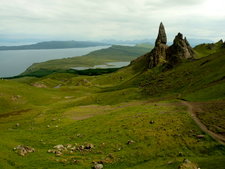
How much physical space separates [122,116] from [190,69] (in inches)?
2461

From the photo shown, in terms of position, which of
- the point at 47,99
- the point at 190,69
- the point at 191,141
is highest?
the point at 190,69

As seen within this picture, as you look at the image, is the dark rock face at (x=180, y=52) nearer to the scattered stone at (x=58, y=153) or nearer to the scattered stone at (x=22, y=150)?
the scattered stone at (x=58, y=153)

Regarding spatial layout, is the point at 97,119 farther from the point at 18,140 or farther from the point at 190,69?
the point at 190,69

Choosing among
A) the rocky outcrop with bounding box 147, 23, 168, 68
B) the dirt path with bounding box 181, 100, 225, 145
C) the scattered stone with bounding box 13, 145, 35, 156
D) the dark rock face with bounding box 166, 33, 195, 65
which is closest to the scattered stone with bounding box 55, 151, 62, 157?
the scattered stone with bounding box 13, 145, 35, 156

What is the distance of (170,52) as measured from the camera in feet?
570

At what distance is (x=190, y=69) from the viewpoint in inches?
4171

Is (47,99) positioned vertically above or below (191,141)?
below

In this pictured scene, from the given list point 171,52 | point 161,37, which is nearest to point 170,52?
point 171,52

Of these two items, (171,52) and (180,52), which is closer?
(180,52)

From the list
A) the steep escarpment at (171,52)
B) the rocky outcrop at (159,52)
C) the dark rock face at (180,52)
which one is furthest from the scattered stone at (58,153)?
the rocky outcrop at (159,52)

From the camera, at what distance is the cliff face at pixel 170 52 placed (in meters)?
144

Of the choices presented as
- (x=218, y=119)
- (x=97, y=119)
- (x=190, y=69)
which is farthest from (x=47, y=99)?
(x=218, y=119)

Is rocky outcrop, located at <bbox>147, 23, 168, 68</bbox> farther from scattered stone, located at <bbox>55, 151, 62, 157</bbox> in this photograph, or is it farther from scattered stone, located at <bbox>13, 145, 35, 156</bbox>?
scattered stone, located at <bbox>13, 145, 35, 156</bbox>

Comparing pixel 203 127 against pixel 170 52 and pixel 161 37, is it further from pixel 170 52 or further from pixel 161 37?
pixel 161 37
